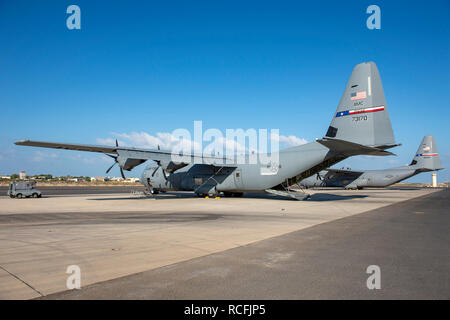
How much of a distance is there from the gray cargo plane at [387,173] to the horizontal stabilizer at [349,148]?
70.7 ft

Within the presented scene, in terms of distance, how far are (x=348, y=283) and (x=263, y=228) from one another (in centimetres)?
559

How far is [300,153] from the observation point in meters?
21.0

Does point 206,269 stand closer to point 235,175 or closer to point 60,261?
point 60,261

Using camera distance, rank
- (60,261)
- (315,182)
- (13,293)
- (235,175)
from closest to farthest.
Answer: (13,293)
(60,261)
(235,175)
(315,182)

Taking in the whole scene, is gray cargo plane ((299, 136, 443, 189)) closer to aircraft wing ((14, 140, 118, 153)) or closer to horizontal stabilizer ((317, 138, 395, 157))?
horizontal stabilizer ((317, 138, 395, 157))

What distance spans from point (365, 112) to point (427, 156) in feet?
106

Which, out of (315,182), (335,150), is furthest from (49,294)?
(315,182)

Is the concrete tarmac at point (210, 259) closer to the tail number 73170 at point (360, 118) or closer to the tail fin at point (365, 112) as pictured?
the tail fin at point (365, 112)

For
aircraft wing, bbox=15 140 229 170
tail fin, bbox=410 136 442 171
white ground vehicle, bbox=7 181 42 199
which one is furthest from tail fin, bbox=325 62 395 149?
tail fin, bbox=410 136 442 171

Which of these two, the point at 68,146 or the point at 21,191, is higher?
the point at 68,146

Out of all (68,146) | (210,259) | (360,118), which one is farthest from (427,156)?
(210,259)

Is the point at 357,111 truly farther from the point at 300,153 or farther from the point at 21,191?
the point at 21,191

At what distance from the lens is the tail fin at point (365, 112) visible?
17.7 meters

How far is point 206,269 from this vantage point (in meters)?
5.25
